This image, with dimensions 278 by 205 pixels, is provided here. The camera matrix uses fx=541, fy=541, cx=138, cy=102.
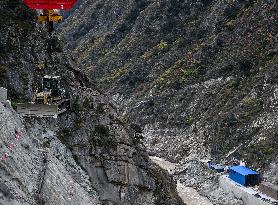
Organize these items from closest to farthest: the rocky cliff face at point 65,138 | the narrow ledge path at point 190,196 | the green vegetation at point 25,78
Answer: the rocky cliff face at point 65,138, the green vegetation at point 25,78, the narrow ledge path at point 190,196

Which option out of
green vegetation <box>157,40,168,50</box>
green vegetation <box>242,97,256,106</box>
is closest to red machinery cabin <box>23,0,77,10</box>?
green vegetation <box>242,97,256,106</box>

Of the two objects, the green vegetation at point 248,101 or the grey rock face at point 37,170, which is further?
the green vegetation at point 248,101

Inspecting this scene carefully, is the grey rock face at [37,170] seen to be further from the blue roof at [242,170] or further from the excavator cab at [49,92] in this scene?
the blue roof at [242,170]

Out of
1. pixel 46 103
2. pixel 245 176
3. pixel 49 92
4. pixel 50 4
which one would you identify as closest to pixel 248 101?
pixel 245 176

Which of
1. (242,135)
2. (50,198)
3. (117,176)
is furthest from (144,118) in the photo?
(50,198)

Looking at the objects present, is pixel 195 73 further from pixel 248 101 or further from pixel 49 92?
pixel 49 92

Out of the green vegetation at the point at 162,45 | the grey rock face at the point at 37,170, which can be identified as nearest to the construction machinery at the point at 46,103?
the grey rock face at the point at 37,170
